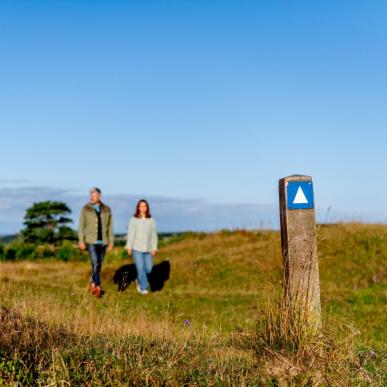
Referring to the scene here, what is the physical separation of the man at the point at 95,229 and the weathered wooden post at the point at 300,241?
7.72 meters

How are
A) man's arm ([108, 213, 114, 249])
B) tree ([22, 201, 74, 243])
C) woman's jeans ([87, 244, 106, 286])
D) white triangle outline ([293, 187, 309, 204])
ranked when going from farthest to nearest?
1. tree ([22, 201, 74, 243])
2. man's arm ([108, 213, 114, 249])
3. woman's jeans ([87, 244, 106, 286])
4. white triangle outline ([293, 187, 309, 204])

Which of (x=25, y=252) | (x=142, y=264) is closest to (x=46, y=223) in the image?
(x=25, y=252)

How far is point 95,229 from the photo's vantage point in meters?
13.8

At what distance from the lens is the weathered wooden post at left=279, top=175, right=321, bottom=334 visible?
6.52 meters

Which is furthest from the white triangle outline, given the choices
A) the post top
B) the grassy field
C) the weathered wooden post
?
the grassy field

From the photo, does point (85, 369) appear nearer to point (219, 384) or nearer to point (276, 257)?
point (219, 384)

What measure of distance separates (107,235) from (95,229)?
0.38 meters

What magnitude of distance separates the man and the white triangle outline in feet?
25.8

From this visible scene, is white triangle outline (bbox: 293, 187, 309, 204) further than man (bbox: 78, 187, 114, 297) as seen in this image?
No

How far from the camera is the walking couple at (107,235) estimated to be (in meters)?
13.8

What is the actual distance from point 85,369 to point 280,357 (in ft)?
6.09

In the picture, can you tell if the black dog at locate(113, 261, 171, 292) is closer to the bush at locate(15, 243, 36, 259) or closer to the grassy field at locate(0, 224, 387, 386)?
the grassy field at locate(0, 224, 387, 386)

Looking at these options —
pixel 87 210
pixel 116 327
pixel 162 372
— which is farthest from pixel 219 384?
pixel 87 210

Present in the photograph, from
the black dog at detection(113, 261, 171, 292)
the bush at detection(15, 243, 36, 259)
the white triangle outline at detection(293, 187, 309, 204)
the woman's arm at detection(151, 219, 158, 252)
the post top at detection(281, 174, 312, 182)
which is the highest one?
the post top at detection(281, 174, 312, 182)
